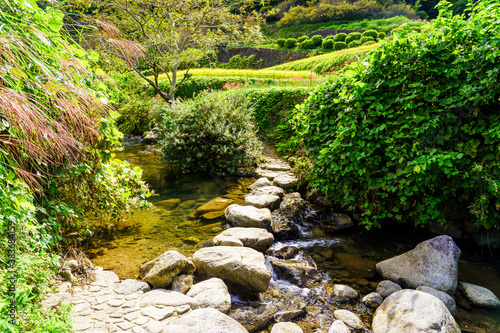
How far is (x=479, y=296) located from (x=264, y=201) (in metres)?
3.36

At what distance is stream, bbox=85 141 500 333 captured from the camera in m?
3.20

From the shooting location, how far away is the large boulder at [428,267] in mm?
3408

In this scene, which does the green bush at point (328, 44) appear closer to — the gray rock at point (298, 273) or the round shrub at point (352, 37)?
the round shrub at point (352, 37)

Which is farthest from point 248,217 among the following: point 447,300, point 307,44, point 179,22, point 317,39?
point 317,39

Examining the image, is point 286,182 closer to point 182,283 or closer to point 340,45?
point 182,283

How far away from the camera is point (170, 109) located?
8.40m

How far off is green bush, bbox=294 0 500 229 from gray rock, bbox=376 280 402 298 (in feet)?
3.38

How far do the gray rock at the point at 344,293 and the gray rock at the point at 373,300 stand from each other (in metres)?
0.12

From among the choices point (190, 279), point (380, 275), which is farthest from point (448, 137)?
point (190, 279)

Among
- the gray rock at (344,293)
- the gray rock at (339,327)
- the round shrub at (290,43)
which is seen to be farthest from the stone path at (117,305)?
the round shrub at (290,43)

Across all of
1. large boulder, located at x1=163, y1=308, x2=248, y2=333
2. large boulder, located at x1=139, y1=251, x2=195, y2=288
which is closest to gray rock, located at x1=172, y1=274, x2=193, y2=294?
large boulder, located at x1=139, y1=251, x2=195, y2=288

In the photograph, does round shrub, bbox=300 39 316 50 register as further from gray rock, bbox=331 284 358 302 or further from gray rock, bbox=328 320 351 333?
gray rock, bbox=328 320 351 333

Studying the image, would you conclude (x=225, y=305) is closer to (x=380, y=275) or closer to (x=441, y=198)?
(x=380, y=275)

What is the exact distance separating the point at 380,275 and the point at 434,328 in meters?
1.16
